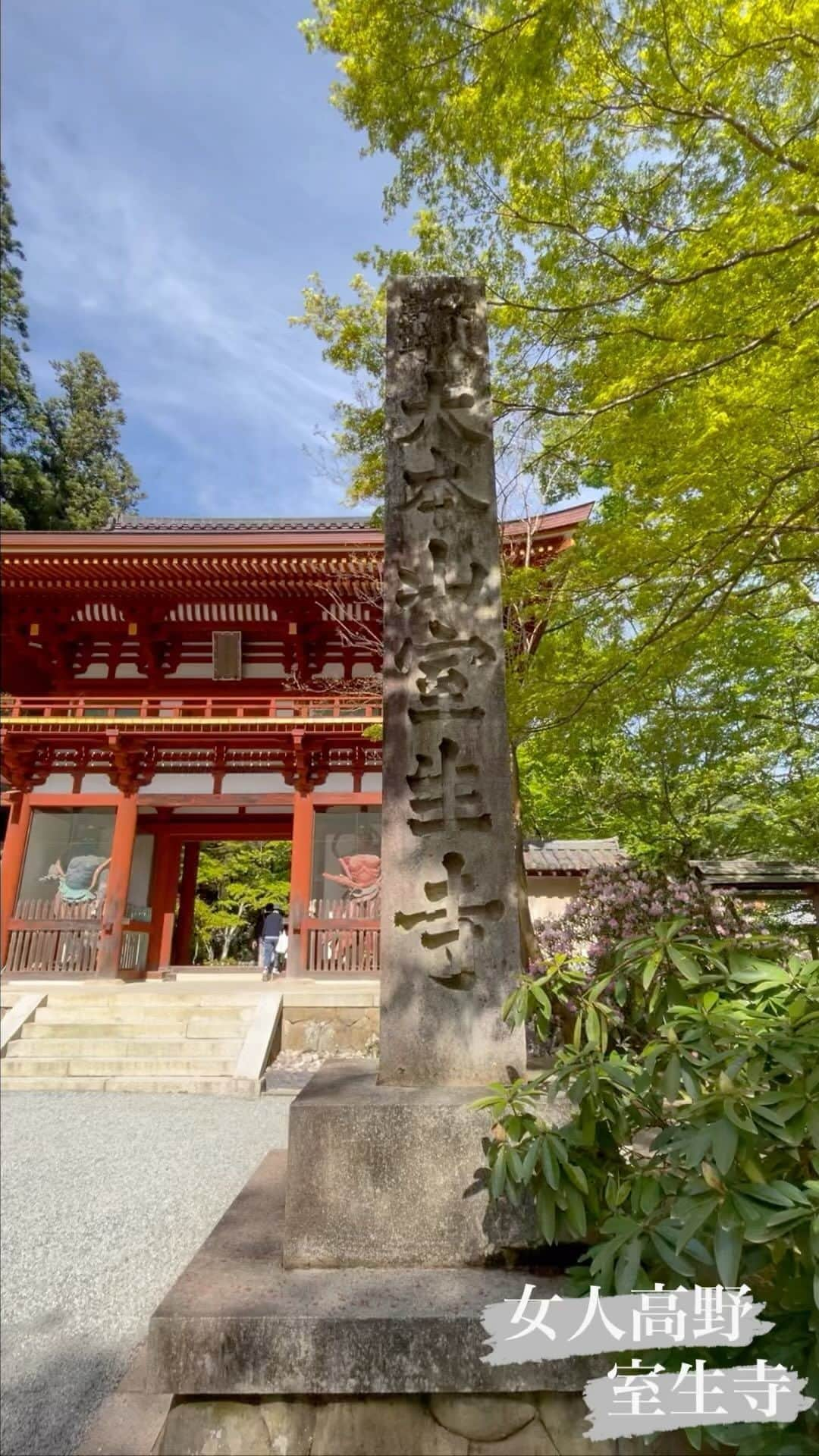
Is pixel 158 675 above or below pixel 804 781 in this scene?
above

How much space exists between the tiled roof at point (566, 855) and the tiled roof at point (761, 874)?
68.2 inches

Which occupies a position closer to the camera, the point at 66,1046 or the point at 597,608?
the point at 597,608

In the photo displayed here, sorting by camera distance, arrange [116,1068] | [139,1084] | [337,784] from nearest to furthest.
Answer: [139,1084] → [116,1068] → [337,784]

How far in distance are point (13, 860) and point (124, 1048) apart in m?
4.46

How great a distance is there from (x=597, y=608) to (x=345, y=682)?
6578 millimetres

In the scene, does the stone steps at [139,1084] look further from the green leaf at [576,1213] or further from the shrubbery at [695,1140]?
the green leaf at [576,1213]

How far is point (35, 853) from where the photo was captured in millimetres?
10906

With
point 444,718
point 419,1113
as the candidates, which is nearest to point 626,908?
point 444,718

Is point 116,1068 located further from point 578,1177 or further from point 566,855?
point 578,1177

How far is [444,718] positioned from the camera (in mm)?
2186

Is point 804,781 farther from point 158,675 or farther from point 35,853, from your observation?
point 35,853

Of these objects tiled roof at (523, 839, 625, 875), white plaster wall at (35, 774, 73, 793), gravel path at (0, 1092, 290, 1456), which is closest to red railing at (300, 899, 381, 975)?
tiled roof at (523, 839, 625, 875)

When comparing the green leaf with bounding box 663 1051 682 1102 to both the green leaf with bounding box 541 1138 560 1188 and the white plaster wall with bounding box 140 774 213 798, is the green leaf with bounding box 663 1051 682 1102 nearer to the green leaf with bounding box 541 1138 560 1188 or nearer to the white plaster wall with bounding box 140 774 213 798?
the green leaf with bounding box 541 1138 560 1188

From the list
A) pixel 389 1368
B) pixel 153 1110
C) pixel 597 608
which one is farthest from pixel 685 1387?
pixel 153 1110
